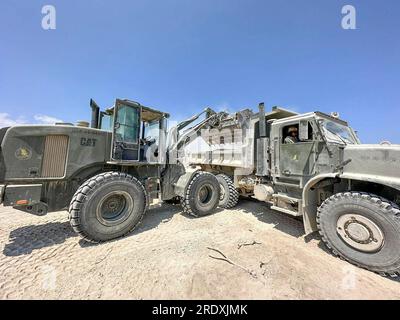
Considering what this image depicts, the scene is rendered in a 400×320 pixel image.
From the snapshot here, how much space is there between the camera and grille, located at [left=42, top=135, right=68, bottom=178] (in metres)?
3.52

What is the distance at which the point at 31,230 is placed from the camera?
410cm

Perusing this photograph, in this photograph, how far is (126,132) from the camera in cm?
447

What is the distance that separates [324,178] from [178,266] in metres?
3.34

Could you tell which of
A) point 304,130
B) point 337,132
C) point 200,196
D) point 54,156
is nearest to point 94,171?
point 54,156

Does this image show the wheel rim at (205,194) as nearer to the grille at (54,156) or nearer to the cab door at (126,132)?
the cab door at (126,132)

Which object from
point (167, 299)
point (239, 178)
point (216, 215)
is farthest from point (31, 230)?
point (239, 178)

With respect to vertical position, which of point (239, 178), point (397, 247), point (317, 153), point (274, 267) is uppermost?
point (317, 153)

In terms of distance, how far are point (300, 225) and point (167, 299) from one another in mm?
3965

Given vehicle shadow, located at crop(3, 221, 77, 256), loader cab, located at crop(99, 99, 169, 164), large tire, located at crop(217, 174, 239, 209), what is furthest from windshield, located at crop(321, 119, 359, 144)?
vehicle shadow, located at crop(3, 221, 77, 256)

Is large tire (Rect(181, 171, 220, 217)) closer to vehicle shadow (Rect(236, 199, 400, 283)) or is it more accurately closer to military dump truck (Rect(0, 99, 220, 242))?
military dump truck (Rect(0, 99, 220, 242))

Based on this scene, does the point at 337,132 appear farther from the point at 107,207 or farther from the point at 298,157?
the point at 107,207

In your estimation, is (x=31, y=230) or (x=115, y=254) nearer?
(x=115, y=254)

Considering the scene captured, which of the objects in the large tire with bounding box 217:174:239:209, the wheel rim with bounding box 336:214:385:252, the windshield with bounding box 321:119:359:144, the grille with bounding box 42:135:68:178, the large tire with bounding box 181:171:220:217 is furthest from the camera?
the large tire with bounding box 217:174:239:209
